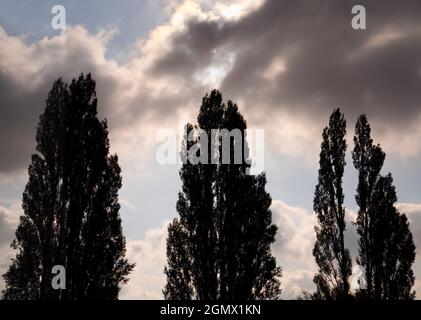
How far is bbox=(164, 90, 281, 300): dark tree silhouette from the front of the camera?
1958 centimetres

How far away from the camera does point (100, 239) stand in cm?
1942

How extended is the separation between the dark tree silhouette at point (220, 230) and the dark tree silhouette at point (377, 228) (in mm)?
7276

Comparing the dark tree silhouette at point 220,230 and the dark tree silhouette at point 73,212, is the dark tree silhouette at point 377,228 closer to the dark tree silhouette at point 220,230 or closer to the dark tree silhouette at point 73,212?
the dark tree silhouette at point 220,230

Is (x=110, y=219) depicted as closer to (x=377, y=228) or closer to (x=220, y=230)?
(x=220, y=230)

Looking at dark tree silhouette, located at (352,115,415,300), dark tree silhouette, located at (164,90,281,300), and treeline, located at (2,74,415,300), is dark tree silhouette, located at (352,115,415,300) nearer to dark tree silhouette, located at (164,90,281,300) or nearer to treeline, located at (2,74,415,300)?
treeline, located at (2,74,415,300)

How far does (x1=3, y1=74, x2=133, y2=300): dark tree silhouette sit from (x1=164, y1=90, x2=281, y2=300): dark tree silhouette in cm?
271

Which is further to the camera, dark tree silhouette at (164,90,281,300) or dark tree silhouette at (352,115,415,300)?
dark tree silhouette at (352,115,415,300)

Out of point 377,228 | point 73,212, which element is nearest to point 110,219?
point 73,212

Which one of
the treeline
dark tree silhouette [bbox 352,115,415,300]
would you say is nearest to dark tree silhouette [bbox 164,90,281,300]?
the treeline

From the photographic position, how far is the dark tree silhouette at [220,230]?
19.6 meters

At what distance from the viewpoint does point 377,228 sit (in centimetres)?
2552

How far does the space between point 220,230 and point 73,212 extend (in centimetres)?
617
